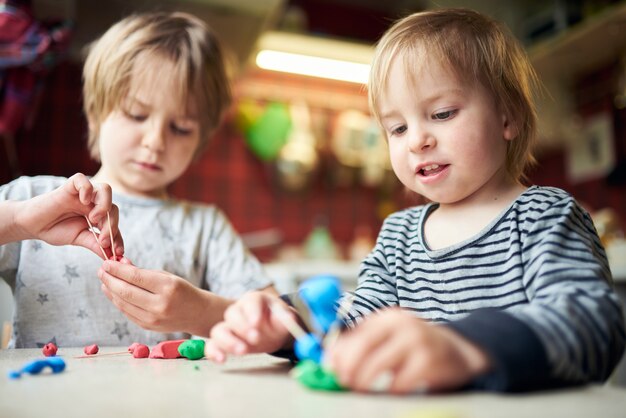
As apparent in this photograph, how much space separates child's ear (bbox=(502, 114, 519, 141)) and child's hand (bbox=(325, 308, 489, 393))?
0.45 metres

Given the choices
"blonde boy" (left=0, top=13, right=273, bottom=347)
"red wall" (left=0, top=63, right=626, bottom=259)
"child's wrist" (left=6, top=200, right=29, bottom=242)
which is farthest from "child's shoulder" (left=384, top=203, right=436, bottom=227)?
"red wall" (left=0, top=63, right=626, bottom=259)

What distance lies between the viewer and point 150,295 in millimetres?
749

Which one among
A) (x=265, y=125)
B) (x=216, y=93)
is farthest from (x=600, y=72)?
(x=216, y=93)

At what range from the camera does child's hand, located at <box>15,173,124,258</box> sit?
810mm

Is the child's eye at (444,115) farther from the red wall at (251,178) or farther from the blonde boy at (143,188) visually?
the red wall at (251,178)

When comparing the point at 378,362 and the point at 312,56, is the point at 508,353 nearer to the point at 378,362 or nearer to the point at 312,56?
the point at 378,362

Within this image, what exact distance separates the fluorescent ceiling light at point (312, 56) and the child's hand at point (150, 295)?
5.72ft

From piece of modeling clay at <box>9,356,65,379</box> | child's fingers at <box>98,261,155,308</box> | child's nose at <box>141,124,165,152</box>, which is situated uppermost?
child's nose at <box>141,124,165,152</box>

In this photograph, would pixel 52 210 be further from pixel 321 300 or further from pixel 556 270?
pixel 556 270

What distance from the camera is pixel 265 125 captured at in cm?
287

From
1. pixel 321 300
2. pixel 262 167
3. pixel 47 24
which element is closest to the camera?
pixel 321 300

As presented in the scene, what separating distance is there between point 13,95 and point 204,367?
4.64 ft

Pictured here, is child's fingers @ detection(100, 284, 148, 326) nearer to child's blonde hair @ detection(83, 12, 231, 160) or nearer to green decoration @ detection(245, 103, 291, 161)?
child's blonde hair @ detection(83, 12, 231, 160)

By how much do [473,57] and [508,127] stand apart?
11cm
